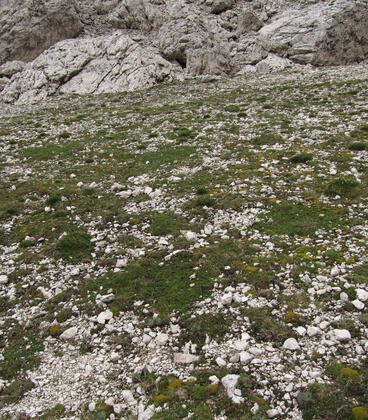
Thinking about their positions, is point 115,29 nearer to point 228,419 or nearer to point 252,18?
point 252,18

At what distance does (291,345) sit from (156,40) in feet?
236

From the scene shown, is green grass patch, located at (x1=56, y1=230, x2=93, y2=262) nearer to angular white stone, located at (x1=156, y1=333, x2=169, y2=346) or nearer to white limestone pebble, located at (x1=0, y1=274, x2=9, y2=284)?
white limestone pebble, located at (x1=0, y1=274, x2=9, y2=284)

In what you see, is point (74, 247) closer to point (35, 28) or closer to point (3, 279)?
point (3, 279)

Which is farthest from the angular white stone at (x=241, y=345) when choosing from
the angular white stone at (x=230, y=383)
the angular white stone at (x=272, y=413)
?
the angular white stone at (x=272, y=413)

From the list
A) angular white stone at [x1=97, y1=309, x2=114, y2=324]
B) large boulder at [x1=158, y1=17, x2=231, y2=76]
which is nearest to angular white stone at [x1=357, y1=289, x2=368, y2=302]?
angular white stone at [x1=97, y1=309, x2=114, y2=324]

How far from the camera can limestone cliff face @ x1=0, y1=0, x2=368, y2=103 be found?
55844 mm

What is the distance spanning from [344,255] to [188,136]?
56.5 ft

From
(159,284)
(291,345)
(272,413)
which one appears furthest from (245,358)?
(159,284)

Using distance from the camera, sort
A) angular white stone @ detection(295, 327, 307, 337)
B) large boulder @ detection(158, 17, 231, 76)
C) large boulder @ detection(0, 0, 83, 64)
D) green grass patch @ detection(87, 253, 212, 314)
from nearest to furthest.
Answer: angular white stone @ detection(295, 327, 307, 337) < green grass patch @ detection(87, 253, 212, 314) < large boulder @ detection(158, 17, 231, 76) < large boulder @ detection(0, 0, 83, 64)

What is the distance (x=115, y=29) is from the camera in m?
74.1

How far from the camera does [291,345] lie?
7.52 m

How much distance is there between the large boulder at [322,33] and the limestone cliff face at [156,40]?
17 cm

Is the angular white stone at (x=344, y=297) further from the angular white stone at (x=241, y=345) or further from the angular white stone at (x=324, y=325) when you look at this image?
the angular white stone at (x=241, y=345)

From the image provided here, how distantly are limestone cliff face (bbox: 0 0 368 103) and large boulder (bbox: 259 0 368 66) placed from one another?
170 millimetres
